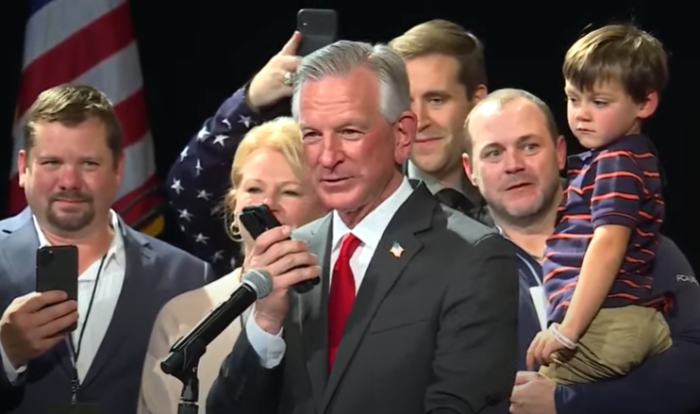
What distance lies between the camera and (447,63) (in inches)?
135

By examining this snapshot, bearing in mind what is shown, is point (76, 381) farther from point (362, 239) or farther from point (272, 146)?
point (362, 239)

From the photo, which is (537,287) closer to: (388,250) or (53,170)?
(388,250)

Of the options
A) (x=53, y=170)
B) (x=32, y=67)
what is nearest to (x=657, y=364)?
(x=53, y=170)

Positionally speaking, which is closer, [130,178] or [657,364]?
[657,364]

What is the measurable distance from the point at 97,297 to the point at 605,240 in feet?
3.99

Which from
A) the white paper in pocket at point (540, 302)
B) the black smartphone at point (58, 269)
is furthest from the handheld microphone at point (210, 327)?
the white paper in pocket at point (540, 302)

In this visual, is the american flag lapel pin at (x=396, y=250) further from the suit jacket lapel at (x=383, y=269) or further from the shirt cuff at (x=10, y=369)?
the shirt cuff at (x=10, y=369)

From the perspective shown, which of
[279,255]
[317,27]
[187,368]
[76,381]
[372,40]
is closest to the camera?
[187,368]

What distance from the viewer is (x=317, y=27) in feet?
10.9

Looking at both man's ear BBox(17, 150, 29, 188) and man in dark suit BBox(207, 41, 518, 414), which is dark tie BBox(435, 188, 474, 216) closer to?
Answer: man in dark suit BBox(207, 41, 518, 414)

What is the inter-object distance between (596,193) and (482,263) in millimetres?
778

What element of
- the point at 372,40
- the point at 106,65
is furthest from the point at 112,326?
the point at 106,65

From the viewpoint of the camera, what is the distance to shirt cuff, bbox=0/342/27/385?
295cm

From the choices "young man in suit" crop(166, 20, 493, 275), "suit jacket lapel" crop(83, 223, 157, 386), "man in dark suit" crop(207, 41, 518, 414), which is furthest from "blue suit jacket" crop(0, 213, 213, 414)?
"man in dark suit" crop(207, 41, 518, 414)
